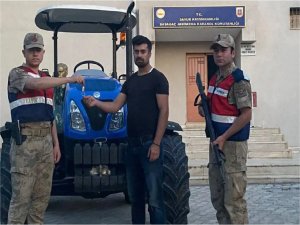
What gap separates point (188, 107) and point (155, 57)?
1619mm

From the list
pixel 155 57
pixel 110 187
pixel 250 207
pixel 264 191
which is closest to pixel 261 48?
pixel 155 57

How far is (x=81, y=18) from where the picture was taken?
22.4 ft

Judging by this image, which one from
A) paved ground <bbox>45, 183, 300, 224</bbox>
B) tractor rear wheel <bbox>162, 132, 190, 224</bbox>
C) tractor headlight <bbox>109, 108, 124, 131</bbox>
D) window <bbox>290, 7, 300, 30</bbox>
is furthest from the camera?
window <bbox>290, 7, 300, 30</bbox>

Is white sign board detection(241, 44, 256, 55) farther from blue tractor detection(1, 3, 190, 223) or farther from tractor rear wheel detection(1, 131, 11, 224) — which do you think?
tractor rear wheel detection(1, 131, 11, 224)

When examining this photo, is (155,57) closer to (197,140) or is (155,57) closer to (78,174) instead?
(197,140)

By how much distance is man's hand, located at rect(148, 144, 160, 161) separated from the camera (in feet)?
16.4

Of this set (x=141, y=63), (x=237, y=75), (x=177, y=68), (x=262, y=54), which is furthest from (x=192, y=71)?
(x=237, y=75)

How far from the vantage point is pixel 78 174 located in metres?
5.83

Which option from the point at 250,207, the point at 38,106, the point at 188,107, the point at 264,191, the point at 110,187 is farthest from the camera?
the point at 188,107

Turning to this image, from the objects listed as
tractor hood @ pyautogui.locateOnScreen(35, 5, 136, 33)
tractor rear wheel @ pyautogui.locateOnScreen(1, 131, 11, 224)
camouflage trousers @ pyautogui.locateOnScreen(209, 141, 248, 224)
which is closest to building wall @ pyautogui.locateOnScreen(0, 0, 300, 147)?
tractor hood @ pyautogui.locateOnScreen(35, 5, 136, 33)

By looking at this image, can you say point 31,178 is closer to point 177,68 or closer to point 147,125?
point 147,125

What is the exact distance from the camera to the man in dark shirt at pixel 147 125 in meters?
5.06

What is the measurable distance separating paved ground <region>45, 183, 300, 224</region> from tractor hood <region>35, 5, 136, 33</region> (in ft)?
7.96

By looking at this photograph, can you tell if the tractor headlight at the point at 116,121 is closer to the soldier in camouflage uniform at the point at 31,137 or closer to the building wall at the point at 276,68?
the soldier in camouflage uniform at the point at 31,137
